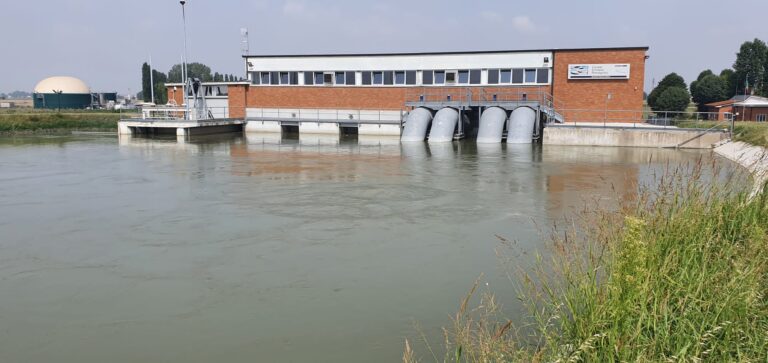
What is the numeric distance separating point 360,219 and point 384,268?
350 cm

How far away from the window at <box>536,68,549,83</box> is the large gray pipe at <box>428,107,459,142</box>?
573 centimetres

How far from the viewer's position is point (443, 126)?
32.2 meters

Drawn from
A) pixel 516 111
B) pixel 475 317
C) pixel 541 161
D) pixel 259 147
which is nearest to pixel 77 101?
pixel 259 147

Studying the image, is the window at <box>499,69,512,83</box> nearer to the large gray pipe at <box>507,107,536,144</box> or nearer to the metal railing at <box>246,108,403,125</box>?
the large gray pipe at <box>507,107,536,144</box>

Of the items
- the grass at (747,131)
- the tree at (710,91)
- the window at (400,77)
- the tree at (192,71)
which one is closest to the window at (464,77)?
the window at (400,77)

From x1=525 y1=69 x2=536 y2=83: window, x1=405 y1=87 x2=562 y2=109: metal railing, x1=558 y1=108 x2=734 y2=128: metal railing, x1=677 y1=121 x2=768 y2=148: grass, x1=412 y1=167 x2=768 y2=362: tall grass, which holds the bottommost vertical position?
x1=412 y1=167 x2=768 y2=362: tall grass

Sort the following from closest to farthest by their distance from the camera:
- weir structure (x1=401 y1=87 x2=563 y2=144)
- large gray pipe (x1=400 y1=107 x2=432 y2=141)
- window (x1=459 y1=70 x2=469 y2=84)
→ weir structure (x1=401 y1=87 x2=563 y2=144)
large gray pipe (x1=400 y1=107 x2=432 y2=141)
window (x1=459 y1=70 x2=469 y2=84)

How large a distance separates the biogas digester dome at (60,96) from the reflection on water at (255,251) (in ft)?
235

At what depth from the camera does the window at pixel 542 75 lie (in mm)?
34969

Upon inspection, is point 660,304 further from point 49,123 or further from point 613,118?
point 49,123

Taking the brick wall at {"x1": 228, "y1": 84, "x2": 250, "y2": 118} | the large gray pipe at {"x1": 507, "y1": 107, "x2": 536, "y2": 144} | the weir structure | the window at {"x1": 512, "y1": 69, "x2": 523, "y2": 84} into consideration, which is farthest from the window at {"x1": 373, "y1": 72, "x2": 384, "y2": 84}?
the large gray pipe at {"x1": 507, "y1": 107, "x2": 536, "y2": 144}

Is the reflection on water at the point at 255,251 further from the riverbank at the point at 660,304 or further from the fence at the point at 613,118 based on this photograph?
the fence at the point at 613,118

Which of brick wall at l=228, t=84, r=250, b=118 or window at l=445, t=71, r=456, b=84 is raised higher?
window at l=445, t=71, r=456, b=84

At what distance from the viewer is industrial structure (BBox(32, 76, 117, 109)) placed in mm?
83875
